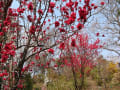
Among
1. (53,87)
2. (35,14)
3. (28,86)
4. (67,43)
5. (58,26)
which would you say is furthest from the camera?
(28,86)

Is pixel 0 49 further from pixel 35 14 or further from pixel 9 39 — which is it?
pixel 35 14

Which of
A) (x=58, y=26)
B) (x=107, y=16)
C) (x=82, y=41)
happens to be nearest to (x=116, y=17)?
(x=107, y=16)

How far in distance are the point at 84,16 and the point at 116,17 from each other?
12287mm

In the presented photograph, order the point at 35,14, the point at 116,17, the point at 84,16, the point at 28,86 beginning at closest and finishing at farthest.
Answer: the point at 84,16 → the point at 35,14 → the point at 28,86 → the point at 116,17

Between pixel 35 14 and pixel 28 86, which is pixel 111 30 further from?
pixel 35 14

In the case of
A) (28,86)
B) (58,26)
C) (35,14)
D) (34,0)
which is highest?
(34,0)

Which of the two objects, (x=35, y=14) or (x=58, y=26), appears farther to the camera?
(x=58, y=26)

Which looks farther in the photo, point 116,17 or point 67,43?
point 116,17

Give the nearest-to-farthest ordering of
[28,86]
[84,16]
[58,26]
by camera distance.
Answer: [84,16]
[58,26]
[28,86]

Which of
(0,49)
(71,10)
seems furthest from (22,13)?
(71,10)

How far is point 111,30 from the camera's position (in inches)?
555

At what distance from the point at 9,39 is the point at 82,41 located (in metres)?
2.95

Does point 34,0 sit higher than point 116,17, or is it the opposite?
point 116,17

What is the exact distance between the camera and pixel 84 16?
2729 mm
